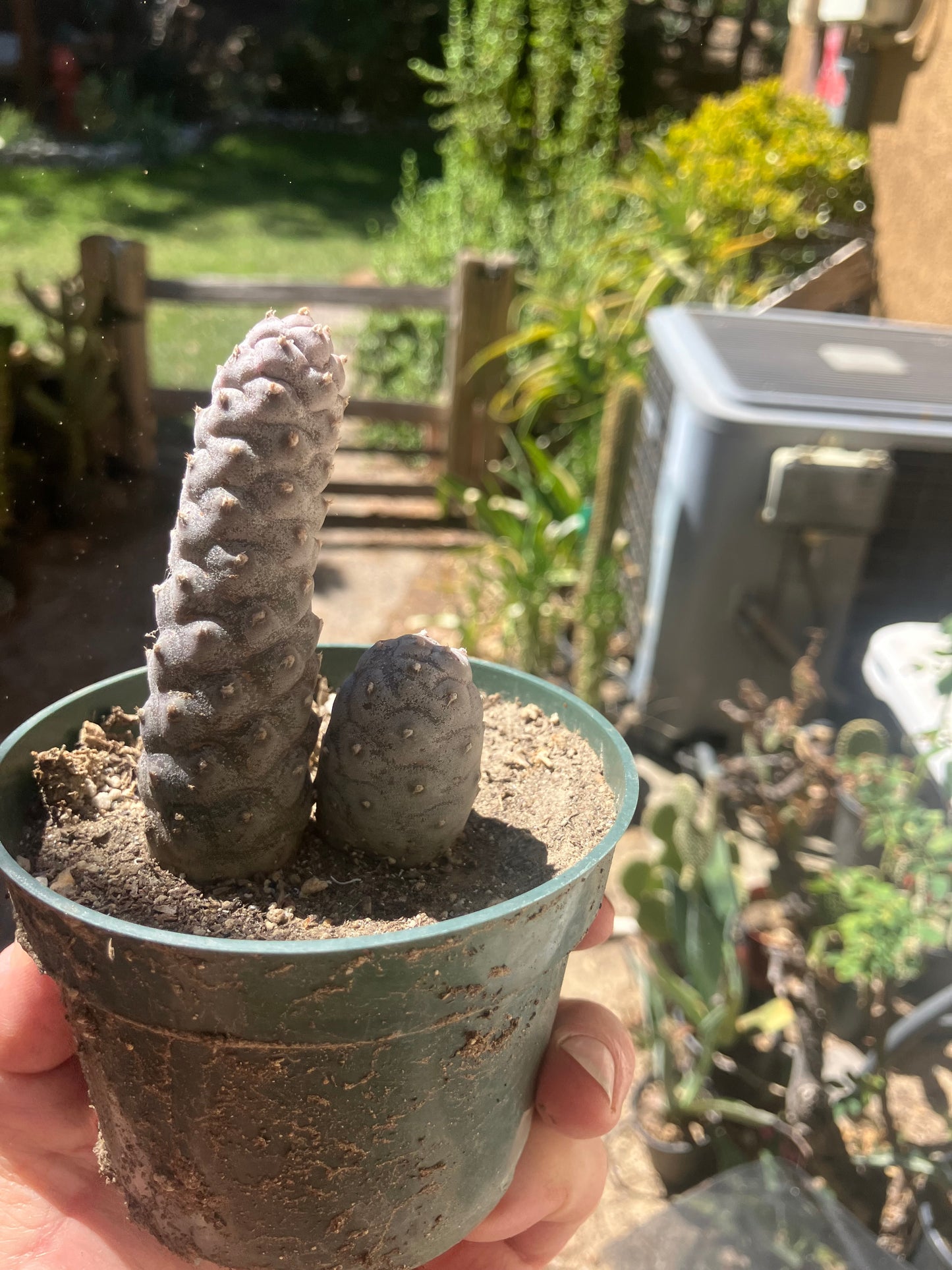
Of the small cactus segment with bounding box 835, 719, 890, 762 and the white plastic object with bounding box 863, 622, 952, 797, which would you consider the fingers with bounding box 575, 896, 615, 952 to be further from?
the small cactus segment with bounding box 835, 719, 890, 762

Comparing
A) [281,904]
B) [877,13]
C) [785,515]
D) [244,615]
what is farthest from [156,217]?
[877,13]

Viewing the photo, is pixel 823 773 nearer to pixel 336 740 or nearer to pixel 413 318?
pixel 336 740

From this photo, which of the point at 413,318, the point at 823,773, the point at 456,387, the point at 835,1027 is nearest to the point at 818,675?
the point at 823,773

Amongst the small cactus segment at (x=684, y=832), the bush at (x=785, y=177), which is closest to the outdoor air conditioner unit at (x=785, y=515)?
the small cactus segment at (x=684, y=832)

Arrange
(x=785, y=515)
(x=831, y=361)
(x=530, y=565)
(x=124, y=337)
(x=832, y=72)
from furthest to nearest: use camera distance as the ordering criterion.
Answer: (x=832, y=72), (x=530, y=565), (x=831, y=361), (x=785, y=515), (x=124, y=337)

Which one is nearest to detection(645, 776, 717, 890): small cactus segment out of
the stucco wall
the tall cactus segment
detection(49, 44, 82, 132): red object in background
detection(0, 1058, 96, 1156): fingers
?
detection(0, 1058, 96, 1156): fingers

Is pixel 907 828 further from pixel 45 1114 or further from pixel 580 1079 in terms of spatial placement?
pixel 45 1114
